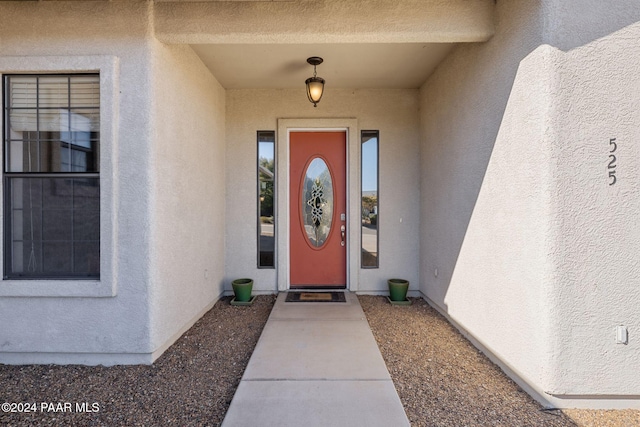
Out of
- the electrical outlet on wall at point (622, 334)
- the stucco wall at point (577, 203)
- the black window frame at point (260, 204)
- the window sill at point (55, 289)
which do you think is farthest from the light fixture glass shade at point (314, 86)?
the electrical outlet on wall at point (622, 334)

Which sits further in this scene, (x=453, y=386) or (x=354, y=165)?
(x=354, y=165)

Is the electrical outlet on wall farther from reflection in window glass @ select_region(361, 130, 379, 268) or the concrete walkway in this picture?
reflection in window glass @ select_region(361, 130, 379, 268)

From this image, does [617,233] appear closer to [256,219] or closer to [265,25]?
[265,25]

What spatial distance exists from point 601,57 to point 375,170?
10.0 feet

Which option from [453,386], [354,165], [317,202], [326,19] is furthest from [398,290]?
[326,19]

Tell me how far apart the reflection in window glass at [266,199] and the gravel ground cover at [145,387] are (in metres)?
1.80

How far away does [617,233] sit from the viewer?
2396 millimetres

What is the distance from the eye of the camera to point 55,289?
3.01 metres

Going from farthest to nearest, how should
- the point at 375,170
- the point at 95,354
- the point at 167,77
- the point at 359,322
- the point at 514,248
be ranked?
the point at 375,170 → the point at 359,322 → the point at 167,77 → the point at 95,354 → the point at 514,248

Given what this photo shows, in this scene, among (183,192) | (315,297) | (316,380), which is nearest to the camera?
(316,380)

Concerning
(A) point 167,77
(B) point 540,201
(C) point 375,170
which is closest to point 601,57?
(B) point 540,201

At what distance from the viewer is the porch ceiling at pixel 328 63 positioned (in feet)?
12.7

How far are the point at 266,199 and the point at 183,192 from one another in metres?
1.68

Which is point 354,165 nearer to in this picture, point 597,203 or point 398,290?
point 398,290
